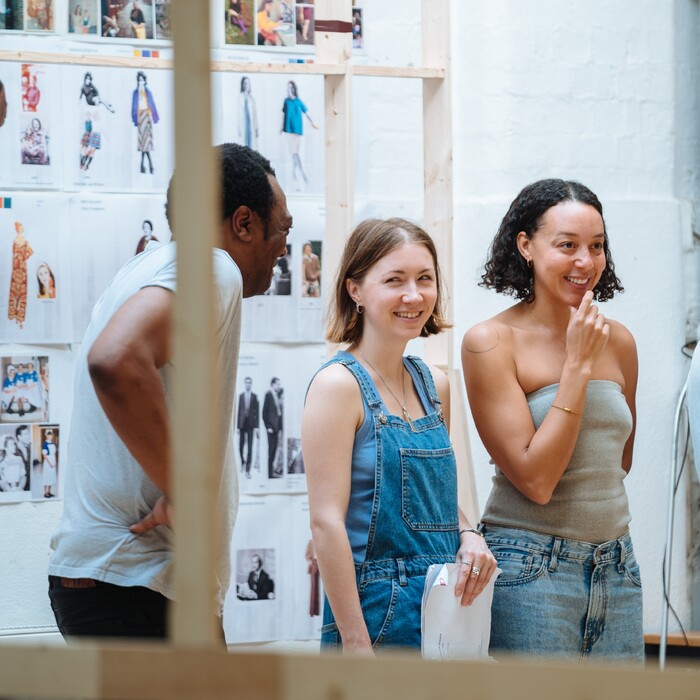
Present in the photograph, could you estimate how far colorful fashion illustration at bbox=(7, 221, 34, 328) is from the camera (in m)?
2.87

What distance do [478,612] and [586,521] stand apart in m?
0.28

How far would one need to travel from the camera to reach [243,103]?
294 cm

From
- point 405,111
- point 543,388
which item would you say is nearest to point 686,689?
point 543,388

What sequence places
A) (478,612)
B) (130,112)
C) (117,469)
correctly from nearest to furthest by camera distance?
(117,469) < (478,612) < (130,112)

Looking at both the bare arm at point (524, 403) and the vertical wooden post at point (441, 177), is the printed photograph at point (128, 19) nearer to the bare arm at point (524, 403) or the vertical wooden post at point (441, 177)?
the vertical wooden post at point (441, 177)

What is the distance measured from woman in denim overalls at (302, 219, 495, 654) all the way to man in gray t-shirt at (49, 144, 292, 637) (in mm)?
204

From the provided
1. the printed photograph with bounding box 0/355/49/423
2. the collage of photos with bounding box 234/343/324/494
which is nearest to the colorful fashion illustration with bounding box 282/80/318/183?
the collage of photos with bounding box 234/343/324/494

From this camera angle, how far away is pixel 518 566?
6.22 ft

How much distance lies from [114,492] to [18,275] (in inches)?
55.3

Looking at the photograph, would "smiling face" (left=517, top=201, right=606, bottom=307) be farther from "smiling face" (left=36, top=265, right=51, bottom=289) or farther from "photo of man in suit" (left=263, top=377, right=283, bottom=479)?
"smiling face" (left=36, top=265, right=51, bottom=289)

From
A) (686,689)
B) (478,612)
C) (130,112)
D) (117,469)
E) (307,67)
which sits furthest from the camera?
(130,112)

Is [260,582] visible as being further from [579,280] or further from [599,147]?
[599,147]

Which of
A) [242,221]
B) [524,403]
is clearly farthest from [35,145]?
[524,403]

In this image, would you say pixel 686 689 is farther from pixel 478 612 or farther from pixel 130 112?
pixel 130 112
